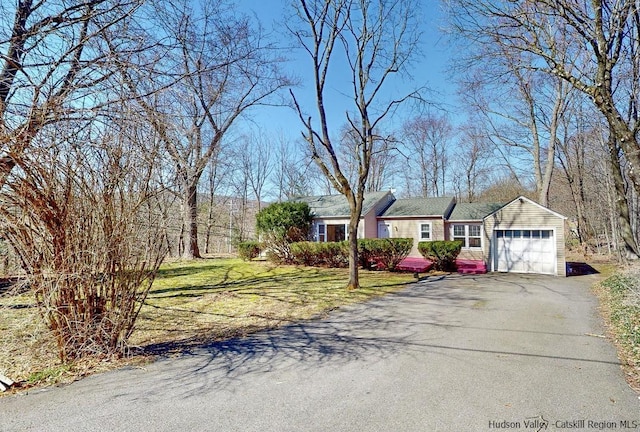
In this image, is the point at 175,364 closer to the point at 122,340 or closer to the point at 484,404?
the point at 122,340

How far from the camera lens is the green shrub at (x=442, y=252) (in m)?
14.5

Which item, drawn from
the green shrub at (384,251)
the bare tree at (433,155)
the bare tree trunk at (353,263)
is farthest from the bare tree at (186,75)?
the bare tree at (433,155)

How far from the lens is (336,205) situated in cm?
2077

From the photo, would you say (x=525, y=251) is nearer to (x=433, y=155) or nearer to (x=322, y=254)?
Result: (x=322, y=254)

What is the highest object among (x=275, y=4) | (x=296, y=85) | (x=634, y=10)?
(x=275, y=4)

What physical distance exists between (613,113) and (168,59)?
857cm

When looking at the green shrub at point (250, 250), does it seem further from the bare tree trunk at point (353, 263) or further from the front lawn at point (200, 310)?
the bare tree trunk at point (353, 263)

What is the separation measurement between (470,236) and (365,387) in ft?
52.6

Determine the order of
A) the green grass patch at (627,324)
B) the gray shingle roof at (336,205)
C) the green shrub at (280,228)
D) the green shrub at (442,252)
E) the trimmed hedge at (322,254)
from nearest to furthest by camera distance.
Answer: the green grass patch at (627,324), the green shrub at (442,252), the trimmed hedge at (322,254), the green shrub at (280,228), the gray shingle roof at (336,205)

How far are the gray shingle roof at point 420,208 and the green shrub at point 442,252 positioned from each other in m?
3.56

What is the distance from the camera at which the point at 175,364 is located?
417cm

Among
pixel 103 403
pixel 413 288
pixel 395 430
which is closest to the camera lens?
pixel 395 430

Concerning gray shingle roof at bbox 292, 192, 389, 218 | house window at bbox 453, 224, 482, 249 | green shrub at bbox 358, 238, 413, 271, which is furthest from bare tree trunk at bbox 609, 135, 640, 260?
gray shingle roof at bbox 292, 192, 389, 218

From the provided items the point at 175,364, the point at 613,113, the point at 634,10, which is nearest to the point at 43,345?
the point at 175,364
